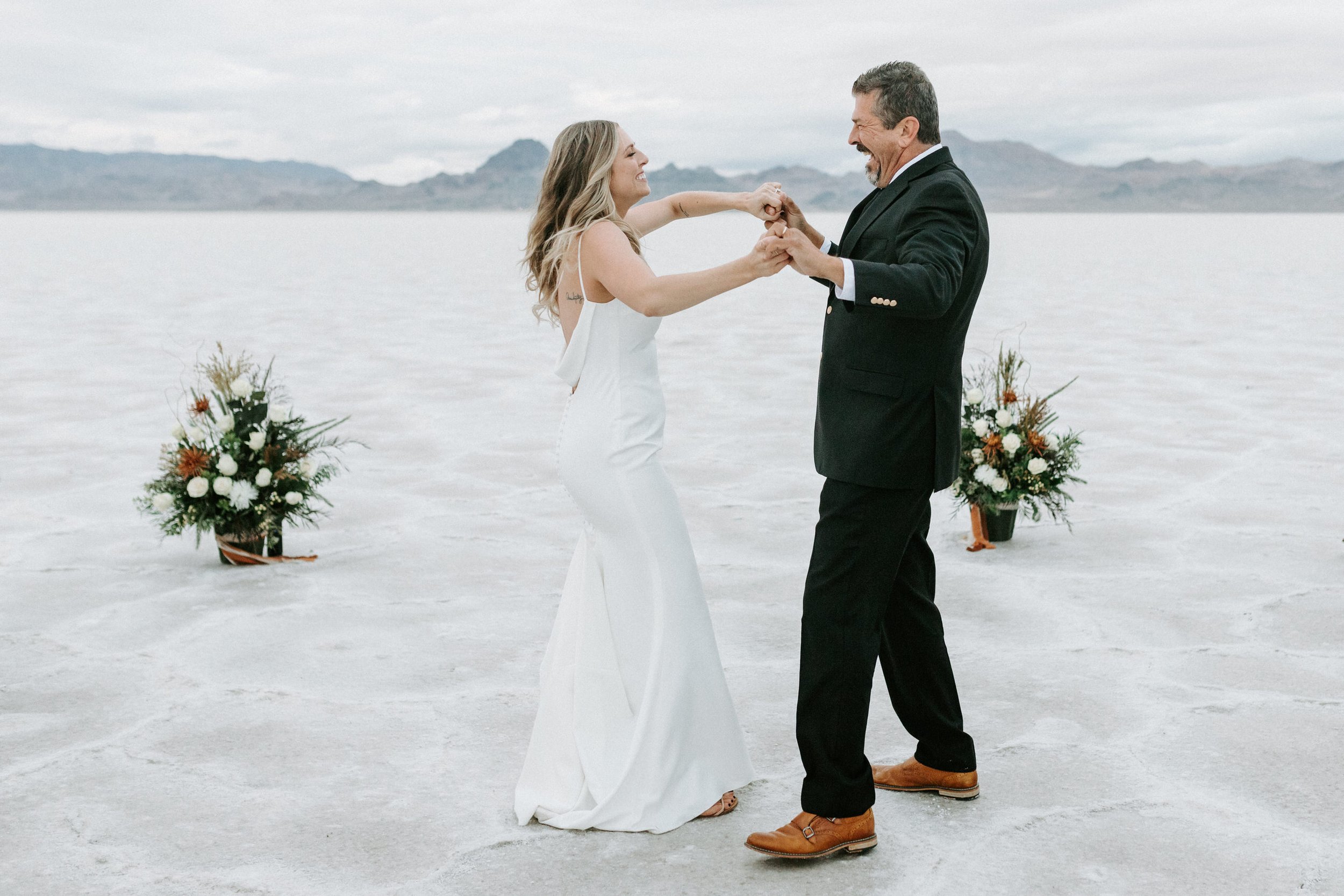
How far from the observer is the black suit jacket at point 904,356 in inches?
129

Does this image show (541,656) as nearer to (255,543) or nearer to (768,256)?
(255,543)

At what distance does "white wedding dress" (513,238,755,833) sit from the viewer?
364cm

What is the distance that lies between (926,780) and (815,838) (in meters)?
0.59

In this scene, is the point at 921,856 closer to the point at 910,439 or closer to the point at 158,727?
the point at 910,439

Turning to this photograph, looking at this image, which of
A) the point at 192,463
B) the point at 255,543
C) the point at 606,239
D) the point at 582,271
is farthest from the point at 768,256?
the point at 255,543

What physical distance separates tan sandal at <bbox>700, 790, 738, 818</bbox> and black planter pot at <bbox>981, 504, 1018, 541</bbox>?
3.34 meters

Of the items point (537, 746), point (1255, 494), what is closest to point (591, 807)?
point (537, 746)

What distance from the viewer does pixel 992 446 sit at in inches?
257

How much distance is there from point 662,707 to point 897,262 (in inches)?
56.4

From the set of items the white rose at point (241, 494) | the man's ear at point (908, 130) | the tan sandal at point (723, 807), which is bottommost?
the tan sandal at point (723, 807)

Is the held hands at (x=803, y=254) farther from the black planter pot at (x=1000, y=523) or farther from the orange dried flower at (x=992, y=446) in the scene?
the black planter pot at (x=1000, y=523)

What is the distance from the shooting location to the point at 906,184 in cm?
338

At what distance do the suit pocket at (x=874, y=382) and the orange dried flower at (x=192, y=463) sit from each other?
3882 millimetres

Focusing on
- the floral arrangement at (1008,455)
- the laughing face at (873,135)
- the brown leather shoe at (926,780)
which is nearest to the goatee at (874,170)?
the laughing face at (873,135)
